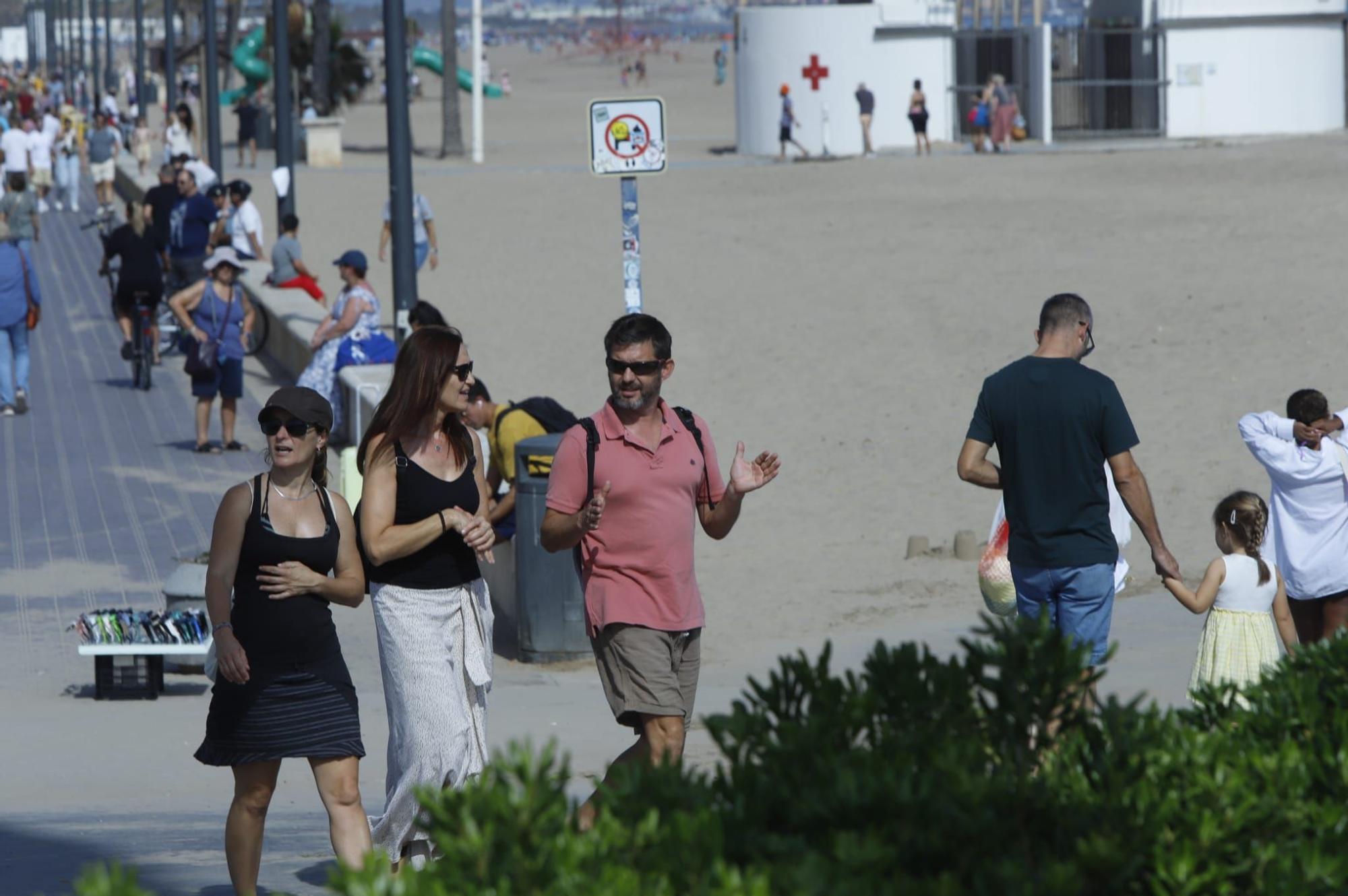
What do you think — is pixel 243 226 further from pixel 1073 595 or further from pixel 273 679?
pixel 273 679

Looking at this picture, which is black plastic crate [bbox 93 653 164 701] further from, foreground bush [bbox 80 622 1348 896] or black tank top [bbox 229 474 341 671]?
foreground bush [bbox 80 622 1348 896]

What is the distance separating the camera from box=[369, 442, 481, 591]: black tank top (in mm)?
5336

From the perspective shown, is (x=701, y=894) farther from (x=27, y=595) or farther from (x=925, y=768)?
(x=27, y=595)

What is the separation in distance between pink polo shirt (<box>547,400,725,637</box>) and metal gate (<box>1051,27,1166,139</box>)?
1540 inches

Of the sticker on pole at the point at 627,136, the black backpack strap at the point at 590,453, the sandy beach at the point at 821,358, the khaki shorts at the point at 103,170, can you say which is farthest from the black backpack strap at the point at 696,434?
the khaki shorts at the point at 103,170

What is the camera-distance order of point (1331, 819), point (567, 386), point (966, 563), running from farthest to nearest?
point (567, 386), point (966, 563), point (1331, 819)

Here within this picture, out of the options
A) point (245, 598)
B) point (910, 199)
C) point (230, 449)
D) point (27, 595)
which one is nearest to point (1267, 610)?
point (245, 598)

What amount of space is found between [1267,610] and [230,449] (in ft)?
30.1

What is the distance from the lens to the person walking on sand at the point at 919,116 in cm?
4009

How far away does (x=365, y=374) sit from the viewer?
13.5m

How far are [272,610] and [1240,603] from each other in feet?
11.1

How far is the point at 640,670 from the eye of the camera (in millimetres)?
5375

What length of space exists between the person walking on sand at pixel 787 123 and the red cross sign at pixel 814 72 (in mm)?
514

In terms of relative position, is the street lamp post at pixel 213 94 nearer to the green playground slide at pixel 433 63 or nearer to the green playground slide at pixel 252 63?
the green playground slide at pixel 252 63
